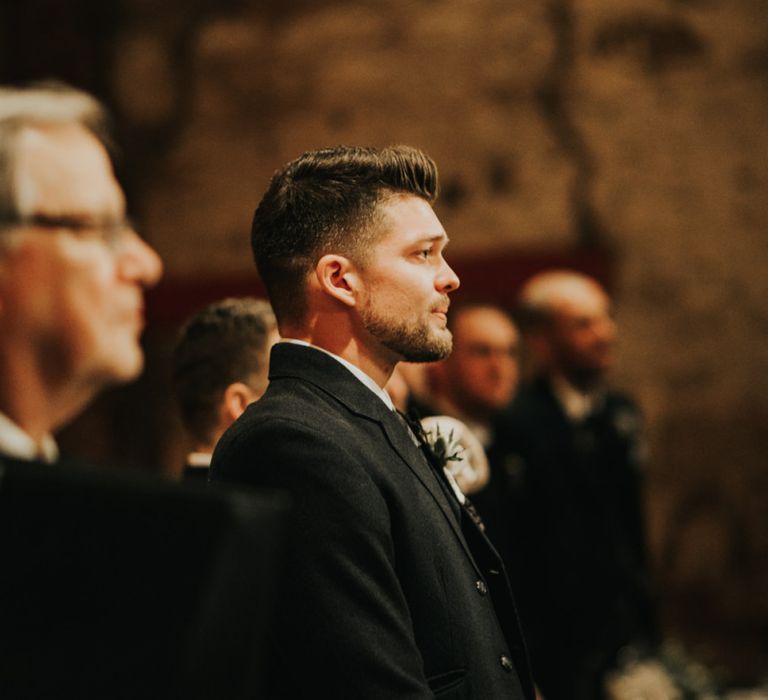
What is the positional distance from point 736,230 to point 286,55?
2787mm

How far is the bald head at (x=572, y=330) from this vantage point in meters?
4.70

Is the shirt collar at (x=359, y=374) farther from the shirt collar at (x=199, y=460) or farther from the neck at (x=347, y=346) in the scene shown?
the shirt collar at (x=199, y=460)

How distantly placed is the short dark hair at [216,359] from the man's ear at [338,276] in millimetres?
500

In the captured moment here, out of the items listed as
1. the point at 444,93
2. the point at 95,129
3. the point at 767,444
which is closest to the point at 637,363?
the point at 767,444

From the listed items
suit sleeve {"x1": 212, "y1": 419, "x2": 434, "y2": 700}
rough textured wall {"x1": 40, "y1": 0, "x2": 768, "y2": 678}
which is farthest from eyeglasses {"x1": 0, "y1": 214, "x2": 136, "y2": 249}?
rough textured wall {"x1": 40, "y1": 0, "x2": 768, "y2": 678}

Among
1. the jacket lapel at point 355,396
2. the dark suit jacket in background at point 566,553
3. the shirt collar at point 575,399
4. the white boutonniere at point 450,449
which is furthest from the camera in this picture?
the shirt collar at point 575,399

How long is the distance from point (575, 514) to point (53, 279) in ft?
11.4

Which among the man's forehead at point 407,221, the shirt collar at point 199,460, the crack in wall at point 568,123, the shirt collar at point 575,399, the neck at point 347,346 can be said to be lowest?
the shirt collar at point 575,399

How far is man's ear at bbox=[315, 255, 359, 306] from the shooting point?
6.37 ft

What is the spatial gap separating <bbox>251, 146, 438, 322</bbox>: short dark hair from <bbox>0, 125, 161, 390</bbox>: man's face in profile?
76cm

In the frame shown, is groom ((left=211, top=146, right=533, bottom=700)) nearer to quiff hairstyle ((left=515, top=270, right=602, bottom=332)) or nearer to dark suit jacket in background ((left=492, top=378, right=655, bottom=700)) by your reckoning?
dark suit jacket in background ((left=492, top=378, right=655, bottom=700))

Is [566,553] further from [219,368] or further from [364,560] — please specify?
[364,560]

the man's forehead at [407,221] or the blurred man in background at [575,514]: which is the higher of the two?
the man's forehead at [407,221]

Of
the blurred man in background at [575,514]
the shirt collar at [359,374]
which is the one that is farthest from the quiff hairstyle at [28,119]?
the blurred man in background at [575,514]
